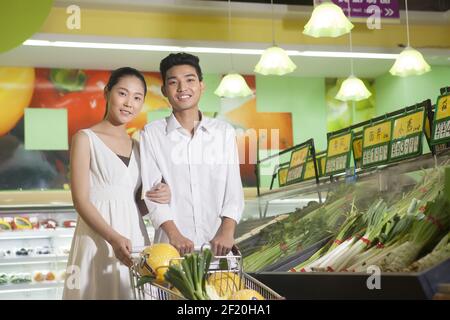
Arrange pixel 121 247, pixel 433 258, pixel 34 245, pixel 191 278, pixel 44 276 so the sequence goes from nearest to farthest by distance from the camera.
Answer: pixel 191 278 < pixel 433 258 < pixel 121 247 < pixel 44 276 < pixel 34 245

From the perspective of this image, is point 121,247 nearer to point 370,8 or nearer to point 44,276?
point 44,276

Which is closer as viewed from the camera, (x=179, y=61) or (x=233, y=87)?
(x=179, y=61)

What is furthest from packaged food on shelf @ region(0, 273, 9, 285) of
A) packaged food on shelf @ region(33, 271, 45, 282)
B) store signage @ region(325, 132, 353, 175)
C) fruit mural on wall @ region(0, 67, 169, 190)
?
store signage @ region(325, 132, 353, 175)

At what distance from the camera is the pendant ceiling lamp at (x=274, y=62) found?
11.1ft

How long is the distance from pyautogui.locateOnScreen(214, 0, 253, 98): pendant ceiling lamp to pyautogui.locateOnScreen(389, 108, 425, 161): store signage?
67 centimetres

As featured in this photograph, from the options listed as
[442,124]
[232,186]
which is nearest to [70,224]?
[232,186]

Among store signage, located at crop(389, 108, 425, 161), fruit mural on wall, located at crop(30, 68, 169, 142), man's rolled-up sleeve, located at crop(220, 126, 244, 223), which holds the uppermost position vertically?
fruit mural on wall, located at crop(30, 68, 169, 142)

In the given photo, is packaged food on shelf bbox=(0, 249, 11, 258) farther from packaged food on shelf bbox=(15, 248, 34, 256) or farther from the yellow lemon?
the yellow lemon

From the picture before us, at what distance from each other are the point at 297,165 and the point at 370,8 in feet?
2.74

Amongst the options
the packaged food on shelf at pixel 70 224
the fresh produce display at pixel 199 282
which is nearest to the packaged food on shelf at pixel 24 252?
the packaged food on shelf at pixel 70 224

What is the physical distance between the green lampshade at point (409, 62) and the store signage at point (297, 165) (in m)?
0.58

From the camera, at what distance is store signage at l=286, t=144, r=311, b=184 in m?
3.31

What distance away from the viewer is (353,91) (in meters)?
3.42
